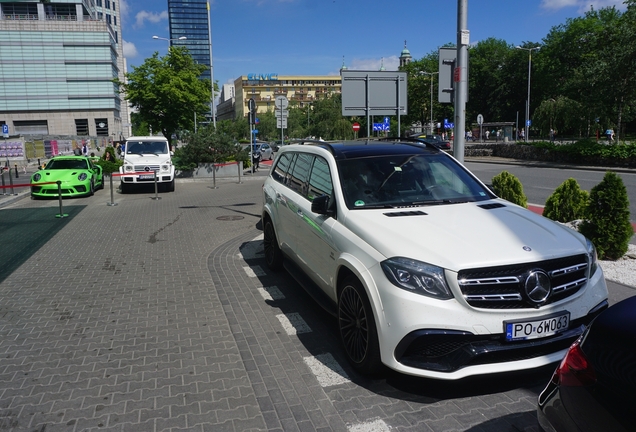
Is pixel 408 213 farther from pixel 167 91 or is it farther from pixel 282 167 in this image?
pixel 167 91

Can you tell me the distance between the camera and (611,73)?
28.0 metres

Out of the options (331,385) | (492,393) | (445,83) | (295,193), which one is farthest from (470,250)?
(445,83)

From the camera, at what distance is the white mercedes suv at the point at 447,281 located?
3541 mm

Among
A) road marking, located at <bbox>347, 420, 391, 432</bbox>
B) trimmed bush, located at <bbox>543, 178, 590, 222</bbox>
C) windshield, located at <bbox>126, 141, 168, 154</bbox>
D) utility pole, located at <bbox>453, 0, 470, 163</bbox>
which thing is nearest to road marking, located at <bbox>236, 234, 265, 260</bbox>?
utility pole, located at <bbox>453, 0, 470, 163</bbox>

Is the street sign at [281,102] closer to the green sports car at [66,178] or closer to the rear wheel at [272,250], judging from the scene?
the green sports car at [66,178]

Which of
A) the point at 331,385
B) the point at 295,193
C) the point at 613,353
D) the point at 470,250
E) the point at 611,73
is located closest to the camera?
the point at 613,353

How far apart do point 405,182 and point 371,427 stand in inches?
97.9

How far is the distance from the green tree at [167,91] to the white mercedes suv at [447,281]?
97.0 ft

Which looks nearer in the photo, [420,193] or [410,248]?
[410,248]

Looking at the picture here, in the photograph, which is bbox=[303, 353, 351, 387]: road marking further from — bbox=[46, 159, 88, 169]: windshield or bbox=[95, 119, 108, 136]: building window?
bbox=[95, 119, 108, 136]: building window

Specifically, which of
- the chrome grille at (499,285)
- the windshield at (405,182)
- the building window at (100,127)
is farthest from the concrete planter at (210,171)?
the building window at (100,127)

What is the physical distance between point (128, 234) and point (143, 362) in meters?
6.71

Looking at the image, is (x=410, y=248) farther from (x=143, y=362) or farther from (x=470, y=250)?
(x=143, y=362)

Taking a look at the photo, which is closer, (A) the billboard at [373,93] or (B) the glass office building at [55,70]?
(A) the billboard at [373,93]
